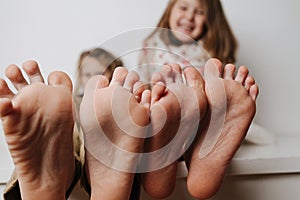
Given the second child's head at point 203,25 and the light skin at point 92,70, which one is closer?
the light skin at point 92,70

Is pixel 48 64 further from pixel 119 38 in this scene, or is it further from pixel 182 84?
pixel 182 84

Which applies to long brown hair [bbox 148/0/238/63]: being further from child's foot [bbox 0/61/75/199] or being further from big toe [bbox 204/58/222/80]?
child's foot [bbox 0/61/75/199]

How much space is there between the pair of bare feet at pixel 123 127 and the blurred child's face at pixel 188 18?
545 mm

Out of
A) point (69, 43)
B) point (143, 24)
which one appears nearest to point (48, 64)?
point (69, 43)

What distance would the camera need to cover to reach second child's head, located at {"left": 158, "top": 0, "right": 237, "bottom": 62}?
1302 mm

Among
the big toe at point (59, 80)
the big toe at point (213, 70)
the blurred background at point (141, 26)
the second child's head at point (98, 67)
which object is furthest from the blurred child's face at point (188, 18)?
the big toe at point (59, 80)

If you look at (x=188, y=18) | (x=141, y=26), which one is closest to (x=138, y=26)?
(x=141, y=26)

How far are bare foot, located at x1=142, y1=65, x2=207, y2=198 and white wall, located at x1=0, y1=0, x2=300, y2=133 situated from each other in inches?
27.6

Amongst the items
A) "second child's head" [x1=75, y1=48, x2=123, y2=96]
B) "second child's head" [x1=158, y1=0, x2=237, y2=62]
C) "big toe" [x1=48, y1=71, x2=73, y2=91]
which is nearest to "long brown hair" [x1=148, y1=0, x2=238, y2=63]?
"second child's head" [x1=158, y1=0, x2=237, y2=62]

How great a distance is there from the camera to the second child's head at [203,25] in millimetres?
1302

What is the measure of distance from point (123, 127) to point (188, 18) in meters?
0.71

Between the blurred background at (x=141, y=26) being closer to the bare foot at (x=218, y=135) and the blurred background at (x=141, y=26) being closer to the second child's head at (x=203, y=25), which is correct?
the second child's head at (x=203, y=25)

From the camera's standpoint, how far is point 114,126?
0.67 metres

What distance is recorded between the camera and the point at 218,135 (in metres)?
0.74
